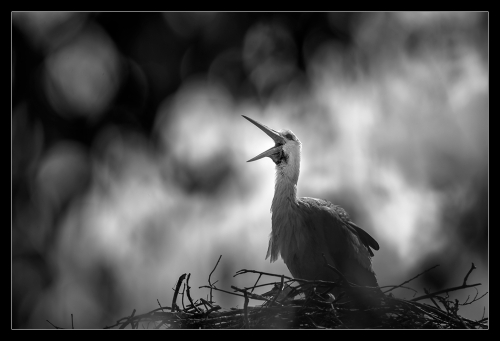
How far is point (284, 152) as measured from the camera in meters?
3.31

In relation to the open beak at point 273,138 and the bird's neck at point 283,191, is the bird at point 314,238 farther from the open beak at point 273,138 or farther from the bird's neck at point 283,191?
the open beak at point 273,138

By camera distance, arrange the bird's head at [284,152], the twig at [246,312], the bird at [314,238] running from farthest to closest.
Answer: the bird's head at [284,152]
the bird at [314,238]
the twig at [246,312]

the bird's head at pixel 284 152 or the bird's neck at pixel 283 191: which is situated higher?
the bird's head at pixel 284 152

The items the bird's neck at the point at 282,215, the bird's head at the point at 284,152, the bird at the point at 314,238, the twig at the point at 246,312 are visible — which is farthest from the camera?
the bird's head at the point at 284,152

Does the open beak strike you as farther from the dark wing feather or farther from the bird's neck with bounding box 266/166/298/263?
the dark wing feather

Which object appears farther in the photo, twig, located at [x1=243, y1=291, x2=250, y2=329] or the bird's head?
the bird's head

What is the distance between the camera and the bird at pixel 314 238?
295cm

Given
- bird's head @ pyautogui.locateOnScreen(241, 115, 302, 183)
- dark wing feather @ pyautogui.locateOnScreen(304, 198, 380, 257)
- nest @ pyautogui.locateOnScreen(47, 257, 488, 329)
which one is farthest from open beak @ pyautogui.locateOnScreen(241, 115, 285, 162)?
nest @ pyautogui.locateOnScreen(47, 257, 488, 329)

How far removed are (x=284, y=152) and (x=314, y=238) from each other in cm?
62

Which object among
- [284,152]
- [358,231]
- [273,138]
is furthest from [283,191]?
[358,231]

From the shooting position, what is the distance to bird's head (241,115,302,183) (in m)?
3.25

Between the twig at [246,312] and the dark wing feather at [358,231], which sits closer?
the twig at [246,312]

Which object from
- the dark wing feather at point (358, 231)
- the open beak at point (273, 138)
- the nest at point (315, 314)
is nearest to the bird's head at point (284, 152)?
the open beak at point (273, 138)
